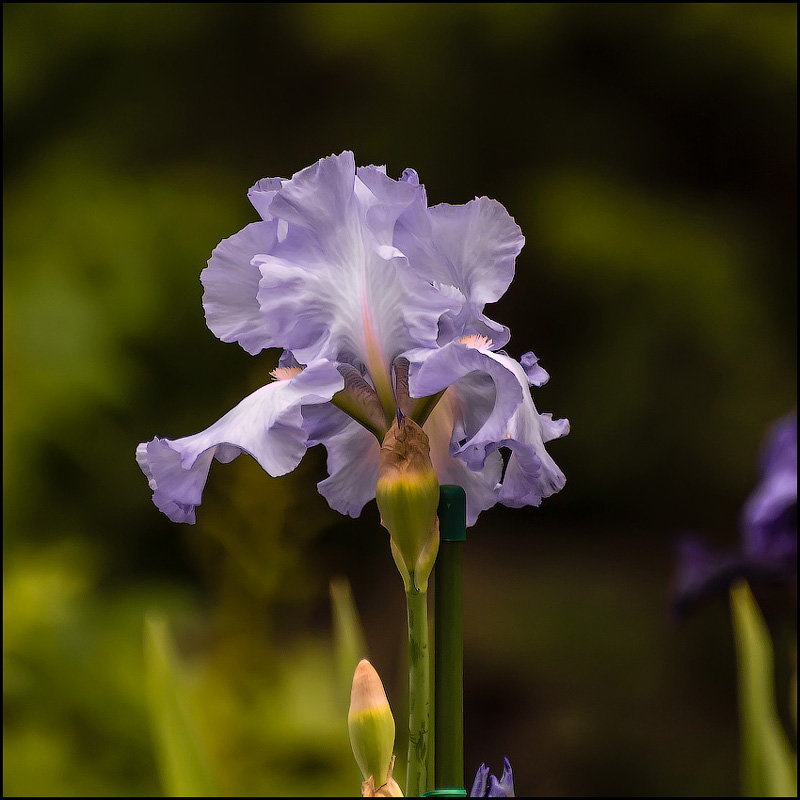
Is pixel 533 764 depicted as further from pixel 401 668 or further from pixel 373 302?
pixel 373 302

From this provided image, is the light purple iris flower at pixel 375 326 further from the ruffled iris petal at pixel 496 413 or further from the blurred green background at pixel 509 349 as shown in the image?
the blurred green background at pixel 509 349

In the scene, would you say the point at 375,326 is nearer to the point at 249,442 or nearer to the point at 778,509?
the point at 249,442

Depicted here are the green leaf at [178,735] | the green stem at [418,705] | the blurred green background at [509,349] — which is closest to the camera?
the green stem at [418,705]

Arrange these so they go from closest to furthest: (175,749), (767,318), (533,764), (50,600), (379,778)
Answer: (379,778) → (175,749) → (50,600) → (533,764) → (767,318)

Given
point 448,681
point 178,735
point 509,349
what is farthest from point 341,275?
point 509,349

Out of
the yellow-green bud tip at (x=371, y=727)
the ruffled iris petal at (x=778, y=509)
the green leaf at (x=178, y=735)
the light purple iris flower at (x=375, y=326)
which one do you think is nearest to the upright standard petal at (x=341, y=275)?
the light purple iris flower at (x=375, y=326)

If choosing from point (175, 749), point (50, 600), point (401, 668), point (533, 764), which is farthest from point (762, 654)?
point (50, 600)
